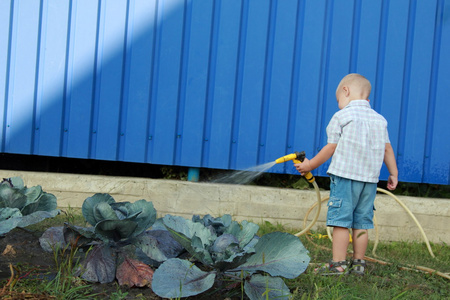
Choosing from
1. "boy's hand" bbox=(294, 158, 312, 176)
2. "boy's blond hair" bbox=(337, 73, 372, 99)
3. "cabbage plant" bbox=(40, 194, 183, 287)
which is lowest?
"cabbage plant" bbox=(40, 194, 183, 287)

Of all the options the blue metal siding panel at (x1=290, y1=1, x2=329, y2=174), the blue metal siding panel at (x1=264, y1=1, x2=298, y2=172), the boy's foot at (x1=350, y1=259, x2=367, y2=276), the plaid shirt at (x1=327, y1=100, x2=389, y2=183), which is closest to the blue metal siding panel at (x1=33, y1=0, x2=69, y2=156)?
the blue metal siding panel at (x1=264, y1=1, x2=298, y2=172)

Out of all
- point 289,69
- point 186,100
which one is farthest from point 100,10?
point 289,69

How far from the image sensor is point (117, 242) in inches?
87.0

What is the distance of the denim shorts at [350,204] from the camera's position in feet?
9.93

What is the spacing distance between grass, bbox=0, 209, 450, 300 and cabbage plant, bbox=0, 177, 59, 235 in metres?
0.19

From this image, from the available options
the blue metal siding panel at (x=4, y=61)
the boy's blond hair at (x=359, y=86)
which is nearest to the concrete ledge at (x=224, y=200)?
the blue metal siding panel at (x=4, y=61)

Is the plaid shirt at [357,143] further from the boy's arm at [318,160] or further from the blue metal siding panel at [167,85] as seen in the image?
the blue metal siding panel at [167,85]

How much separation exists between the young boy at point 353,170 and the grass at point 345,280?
0.22 m

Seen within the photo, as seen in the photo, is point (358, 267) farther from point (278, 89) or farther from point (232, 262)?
point (278, 89)

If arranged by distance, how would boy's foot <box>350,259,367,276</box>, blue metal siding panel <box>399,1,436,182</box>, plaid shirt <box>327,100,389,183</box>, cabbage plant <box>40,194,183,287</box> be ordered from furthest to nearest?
blue metal siding panel <box>399,1,436,182</box> < plaid shirt <box>327,100,389,183</box> < boy's foot <box>350,259,367,276</box> < cabbage plant <box>40,194,183,287</box>

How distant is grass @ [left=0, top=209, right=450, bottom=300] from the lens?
1.91 m

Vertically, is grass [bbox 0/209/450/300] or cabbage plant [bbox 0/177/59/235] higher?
cabbage plant [bbox 0/177/59/235]

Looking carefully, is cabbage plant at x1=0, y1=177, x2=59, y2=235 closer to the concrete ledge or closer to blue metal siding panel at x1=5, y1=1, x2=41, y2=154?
the concrete ledge

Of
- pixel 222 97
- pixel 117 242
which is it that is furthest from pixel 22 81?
pixel 117 242
